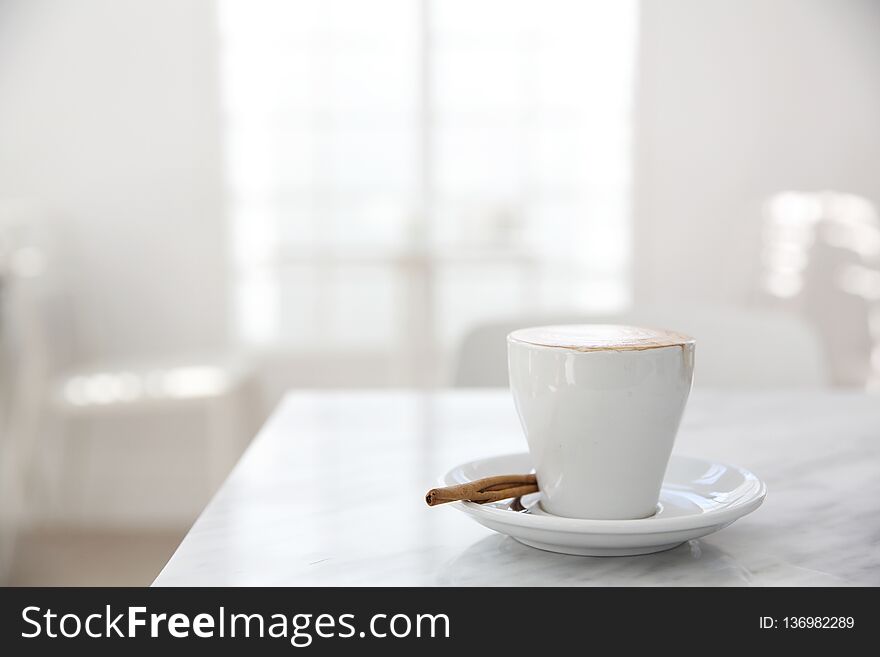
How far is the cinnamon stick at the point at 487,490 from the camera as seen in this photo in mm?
511

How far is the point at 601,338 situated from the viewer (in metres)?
0.53

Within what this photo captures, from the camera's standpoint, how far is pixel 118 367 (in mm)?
2664

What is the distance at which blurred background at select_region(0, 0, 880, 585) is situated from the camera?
2809 millimetres

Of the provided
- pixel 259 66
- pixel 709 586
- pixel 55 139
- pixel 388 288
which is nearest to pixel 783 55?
pixel 388 288

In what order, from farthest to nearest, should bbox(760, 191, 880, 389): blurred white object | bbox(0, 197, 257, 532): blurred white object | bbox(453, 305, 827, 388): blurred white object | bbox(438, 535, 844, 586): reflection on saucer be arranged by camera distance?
bbox(760, 191, 880, 389): blurred white object → bbox(0, 197, 257, 532): blurred white object → bbox(453, 305, 827, 388): blurred white object → bbox(438, 535, 844, 586): reflection on saucer

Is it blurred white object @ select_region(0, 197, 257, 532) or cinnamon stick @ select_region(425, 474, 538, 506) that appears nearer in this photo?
cinnamon stick @ select_region(425, 474, 538, 506)

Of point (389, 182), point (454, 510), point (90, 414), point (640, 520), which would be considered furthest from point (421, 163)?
point (640, 520)

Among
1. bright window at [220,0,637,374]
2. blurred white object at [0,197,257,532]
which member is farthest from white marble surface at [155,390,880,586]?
bright window at [220,0,637,374]

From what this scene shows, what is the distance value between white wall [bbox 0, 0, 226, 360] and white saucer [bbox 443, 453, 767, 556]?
242 centimetres

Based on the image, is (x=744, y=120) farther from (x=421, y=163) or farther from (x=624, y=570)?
(x=624, y=570)

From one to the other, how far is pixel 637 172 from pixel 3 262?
5.75ft

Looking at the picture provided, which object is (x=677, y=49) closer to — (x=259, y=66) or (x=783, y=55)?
(x=783, y=55)

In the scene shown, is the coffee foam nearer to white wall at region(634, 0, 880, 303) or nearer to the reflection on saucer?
the reflection on saucer

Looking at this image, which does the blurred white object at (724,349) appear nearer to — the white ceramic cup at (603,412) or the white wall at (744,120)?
the white ceramic cup at (603,412)
